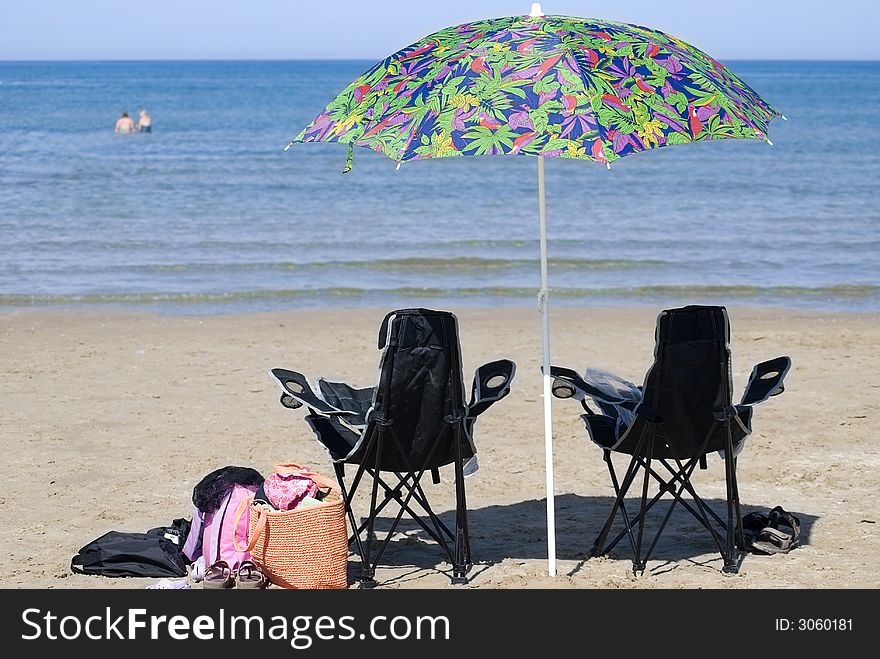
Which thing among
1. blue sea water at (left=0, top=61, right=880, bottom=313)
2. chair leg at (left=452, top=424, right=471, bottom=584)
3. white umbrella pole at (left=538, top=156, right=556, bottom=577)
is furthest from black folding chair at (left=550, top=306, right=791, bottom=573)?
blue sea water at (left=0, top=61, right=880, bottom=313)

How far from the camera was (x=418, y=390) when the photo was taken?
4.79 m

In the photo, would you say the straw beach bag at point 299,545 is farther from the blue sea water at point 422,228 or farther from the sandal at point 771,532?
the blue sea water at point 422,228

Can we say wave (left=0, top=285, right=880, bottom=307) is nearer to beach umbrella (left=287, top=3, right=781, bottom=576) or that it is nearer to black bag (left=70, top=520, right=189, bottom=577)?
black bag (left=70, top=520, right=189, bottom=577)

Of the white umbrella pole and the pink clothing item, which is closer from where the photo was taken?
the white umbrella pole

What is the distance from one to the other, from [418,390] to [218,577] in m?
1.04

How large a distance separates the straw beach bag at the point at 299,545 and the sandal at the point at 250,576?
0.03m

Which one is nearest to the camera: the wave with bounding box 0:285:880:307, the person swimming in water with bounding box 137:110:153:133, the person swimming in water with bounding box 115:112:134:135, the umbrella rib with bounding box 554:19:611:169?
the umbrella rib with bounding box 554:19:611:169

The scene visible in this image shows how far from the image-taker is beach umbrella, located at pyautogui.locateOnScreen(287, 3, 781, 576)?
13.7ft

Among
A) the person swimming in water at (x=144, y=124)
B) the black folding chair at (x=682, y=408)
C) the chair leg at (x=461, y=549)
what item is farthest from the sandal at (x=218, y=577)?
the person swimming in water at (x=144, y=124)

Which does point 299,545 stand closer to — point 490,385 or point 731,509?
point 490,385

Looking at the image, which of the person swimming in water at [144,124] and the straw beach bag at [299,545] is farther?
the person swimming in water at [144,124]

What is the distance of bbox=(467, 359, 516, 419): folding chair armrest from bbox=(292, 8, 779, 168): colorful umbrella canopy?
115 cm

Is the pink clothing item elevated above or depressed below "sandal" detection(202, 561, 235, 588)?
above

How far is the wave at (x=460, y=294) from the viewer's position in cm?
1234
